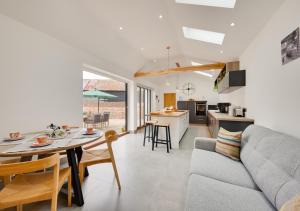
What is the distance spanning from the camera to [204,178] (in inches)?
59.4

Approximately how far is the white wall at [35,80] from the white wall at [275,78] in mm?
3897

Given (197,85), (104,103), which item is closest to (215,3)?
(104,103)

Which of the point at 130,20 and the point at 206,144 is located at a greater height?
the point at 130,20

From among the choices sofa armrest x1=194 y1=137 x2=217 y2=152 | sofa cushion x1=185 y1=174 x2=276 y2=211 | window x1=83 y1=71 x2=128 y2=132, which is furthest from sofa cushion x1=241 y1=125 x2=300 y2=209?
window x1=83 y1=71 x2=128 y2=132

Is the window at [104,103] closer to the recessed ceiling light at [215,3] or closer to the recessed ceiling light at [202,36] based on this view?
the recessed ceiling light at [202,36]

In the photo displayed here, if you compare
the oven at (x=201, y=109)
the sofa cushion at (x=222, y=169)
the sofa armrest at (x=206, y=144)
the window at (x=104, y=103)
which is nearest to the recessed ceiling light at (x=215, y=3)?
the sofa armrest at (x=206, y=144)

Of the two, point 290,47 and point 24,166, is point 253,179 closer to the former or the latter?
point 290,47

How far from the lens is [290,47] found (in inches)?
70.8

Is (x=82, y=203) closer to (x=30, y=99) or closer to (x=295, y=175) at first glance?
(x=30, y=99)

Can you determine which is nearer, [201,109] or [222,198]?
[222,198]

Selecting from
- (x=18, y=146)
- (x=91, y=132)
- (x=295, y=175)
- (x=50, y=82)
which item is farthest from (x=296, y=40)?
(x=50, y=82)

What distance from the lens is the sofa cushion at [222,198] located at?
3.57ft

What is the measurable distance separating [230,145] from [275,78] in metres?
1.27

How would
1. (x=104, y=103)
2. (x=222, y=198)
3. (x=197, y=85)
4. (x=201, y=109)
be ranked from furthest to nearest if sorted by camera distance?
(x=197, y=85) → (x=201, y=109) → (x=104, y=103) → (x=222, y=198)
